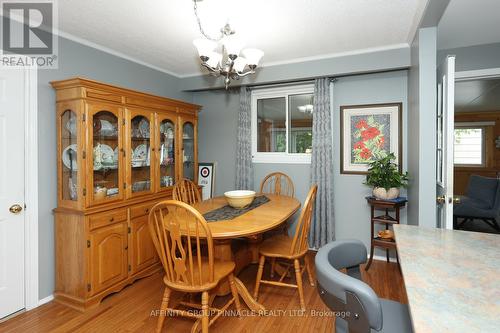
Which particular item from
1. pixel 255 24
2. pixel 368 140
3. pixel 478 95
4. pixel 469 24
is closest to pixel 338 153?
pixel 368 140

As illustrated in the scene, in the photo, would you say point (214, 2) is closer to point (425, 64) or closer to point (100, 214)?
point (425, 64)

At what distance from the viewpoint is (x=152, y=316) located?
2314 mm

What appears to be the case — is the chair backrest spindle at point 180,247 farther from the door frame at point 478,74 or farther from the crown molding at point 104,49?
the door frame at point 478,74

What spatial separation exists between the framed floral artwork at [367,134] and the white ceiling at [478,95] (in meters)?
1.22

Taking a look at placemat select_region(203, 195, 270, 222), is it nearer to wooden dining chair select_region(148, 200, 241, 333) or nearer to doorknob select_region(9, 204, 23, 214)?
wooden dining chair select_region(148, 200, 241, 333)

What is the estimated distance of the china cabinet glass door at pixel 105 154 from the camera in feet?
8.41

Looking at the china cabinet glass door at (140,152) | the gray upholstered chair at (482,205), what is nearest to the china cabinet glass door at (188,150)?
the china cabinet glass door at (140,152)

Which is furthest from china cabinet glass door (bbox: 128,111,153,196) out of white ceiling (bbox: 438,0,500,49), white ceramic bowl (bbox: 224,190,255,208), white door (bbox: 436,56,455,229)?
white ceiling (bbox: 438,0,500,49)

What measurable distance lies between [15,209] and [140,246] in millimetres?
1107

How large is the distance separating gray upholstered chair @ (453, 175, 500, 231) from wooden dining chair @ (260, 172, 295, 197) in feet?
9.08

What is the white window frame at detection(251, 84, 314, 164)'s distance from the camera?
12.3 ft

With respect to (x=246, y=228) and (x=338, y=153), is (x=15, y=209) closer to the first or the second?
(x=246, y=228)

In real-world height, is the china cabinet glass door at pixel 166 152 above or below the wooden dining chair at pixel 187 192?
above

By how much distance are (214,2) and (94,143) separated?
161 cm
